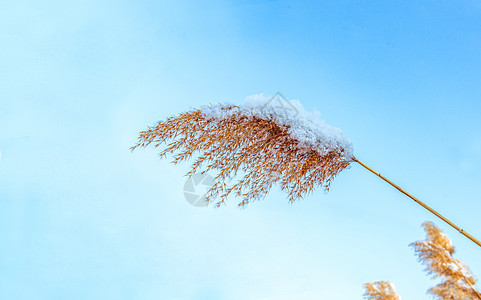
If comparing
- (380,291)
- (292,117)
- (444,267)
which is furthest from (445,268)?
(292,117)

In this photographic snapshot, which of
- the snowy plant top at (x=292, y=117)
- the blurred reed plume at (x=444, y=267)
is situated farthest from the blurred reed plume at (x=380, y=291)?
the snowy plant top at (x=292, y=117)

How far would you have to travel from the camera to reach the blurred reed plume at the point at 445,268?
2.61 feet

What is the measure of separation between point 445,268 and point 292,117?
0.46 m

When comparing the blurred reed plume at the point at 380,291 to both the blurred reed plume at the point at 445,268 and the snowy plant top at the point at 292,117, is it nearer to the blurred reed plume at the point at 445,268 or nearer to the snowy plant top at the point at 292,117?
the blurred reed plume at the point at 445,268

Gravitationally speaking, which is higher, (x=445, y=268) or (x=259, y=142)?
(x=259, y=142)

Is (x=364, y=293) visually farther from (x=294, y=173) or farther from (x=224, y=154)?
(x=224, y=154)

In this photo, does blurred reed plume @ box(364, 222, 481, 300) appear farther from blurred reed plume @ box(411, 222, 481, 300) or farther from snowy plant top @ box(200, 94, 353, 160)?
snowy plant top @ box(200, 94, 353, 160)

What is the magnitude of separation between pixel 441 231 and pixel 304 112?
0.41 metres

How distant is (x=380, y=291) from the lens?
3.22 ft

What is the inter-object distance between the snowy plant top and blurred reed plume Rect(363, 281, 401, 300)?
39 centimetres

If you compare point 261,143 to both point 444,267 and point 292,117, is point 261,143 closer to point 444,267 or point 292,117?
point 292,117

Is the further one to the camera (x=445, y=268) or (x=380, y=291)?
(x=380, y=291)

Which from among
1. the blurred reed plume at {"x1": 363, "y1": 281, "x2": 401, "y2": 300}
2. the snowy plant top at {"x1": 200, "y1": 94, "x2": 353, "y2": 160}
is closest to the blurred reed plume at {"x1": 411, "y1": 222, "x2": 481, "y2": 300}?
the blurred reed plume at {"x1": 363, "y1": 281, "x2": 401, "y2": 300}

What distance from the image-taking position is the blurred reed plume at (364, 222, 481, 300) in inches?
31.3
